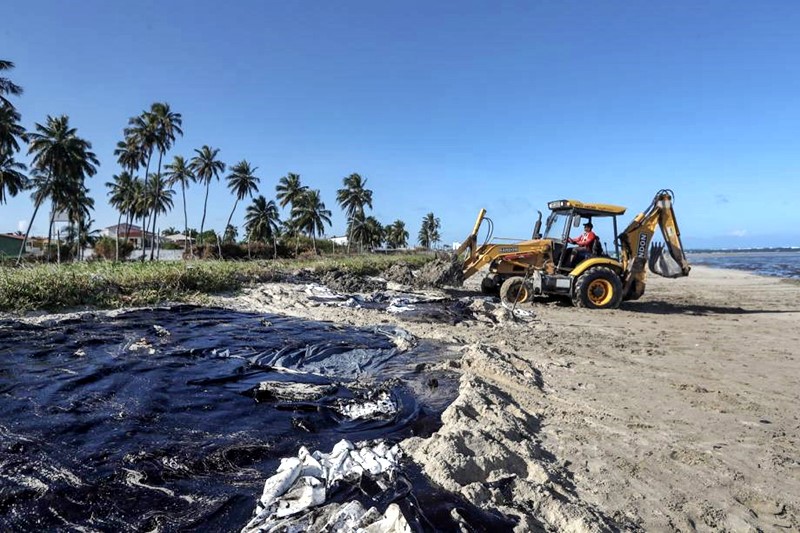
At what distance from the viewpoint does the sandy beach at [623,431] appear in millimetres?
2918

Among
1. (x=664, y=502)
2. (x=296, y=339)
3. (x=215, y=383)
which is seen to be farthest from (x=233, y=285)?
(x=664, y=502)

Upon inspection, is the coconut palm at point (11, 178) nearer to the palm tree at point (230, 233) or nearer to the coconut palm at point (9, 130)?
the coconut palm at point (9, 130)

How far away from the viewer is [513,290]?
1252 cm

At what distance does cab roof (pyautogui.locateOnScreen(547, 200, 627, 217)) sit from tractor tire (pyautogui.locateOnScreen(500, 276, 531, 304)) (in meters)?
2.19

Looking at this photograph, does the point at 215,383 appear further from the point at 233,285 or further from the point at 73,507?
the point at 233,285

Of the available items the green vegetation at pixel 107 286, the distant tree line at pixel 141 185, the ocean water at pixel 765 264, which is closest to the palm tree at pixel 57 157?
the distant tree line at pixel 141 185

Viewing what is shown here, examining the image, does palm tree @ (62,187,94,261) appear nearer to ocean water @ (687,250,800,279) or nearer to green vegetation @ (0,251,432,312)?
green vegetation @ (0,251,432,312)

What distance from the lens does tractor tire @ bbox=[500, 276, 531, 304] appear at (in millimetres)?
12414

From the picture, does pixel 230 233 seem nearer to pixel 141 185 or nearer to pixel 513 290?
pixel 141 185

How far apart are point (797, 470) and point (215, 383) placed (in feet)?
18.3

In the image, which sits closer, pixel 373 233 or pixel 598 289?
pixel 598 289

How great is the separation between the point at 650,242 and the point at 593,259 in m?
1.68

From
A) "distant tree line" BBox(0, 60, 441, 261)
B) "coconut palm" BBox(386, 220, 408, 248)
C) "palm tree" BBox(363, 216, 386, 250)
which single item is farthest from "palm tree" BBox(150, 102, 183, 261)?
Result: "coconut palm" BBox(386, 220, 408, 248)

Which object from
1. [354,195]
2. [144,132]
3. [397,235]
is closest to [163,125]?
[144,132]
